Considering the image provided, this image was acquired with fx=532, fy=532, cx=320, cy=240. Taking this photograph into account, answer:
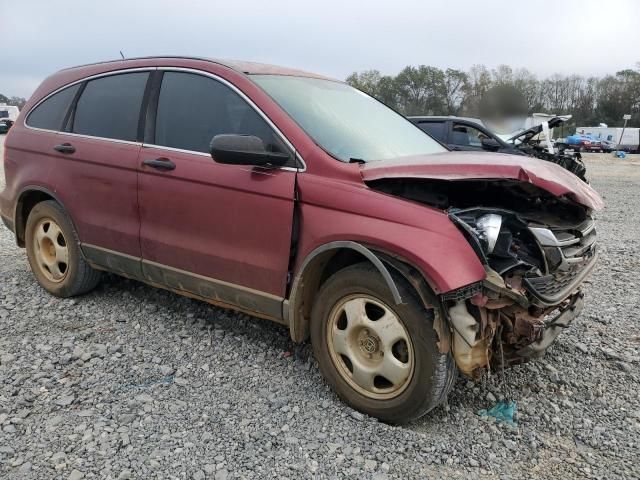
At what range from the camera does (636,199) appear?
1248 centimetres

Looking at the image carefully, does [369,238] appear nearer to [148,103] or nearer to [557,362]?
[557,362]

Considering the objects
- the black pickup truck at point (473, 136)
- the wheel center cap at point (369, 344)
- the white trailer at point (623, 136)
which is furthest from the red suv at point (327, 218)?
the white trailer at point (623, 136)

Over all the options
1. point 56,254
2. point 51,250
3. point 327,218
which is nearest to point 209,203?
point 327,218

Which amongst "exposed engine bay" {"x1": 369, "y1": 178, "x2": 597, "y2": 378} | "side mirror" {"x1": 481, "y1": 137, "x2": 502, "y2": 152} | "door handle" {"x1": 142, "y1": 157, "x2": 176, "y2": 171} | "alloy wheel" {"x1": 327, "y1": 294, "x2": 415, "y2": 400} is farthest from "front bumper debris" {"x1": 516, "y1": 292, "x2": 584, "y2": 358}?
"side mirror" {"x1": 481, "y1": 137, "x2": 502, "y2": 152}

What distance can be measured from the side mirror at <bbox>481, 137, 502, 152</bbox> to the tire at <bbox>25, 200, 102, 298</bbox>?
22.4 ft

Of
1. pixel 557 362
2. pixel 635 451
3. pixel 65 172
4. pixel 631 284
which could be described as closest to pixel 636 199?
pixel 631 284

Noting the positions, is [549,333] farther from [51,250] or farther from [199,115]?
[51,250]

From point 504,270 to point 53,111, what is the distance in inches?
148

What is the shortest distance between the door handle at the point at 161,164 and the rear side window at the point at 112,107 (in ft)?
1.10

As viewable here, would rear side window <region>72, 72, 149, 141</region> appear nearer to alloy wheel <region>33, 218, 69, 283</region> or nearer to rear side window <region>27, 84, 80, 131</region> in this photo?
rear side window <region>27, 84, 80, 131</region>

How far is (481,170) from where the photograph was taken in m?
2.53

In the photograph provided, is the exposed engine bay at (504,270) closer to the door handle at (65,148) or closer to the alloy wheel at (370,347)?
the alloy wheel at (370,347)

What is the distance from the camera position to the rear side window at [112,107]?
379 centimetres

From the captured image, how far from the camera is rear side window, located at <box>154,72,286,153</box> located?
3219 millimetres
